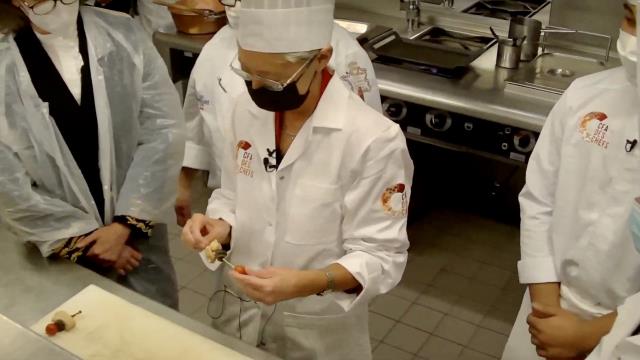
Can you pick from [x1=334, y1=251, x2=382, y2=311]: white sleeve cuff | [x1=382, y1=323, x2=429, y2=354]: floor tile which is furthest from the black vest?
[x1=382, y1=323, x2=429, y2=354]: floor tile

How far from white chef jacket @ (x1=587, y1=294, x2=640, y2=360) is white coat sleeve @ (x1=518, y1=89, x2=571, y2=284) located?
0.24 metres

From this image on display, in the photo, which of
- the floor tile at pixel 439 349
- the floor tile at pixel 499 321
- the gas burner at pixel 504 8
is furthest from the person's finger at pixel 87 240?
the gas burner at pixel 504 8

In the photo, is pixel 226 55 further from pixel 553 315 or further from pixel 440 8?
pixel 440 8

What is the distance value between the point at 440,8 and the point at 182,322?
220 cm

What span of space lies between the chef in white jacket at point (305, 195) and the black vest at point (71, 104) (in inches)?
11.8

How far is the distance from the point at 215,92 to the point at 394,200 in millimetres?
776

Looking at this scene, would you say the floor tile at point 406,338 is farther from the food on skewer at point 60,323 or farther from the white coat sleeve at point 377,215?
the food on skewer at point 60,323

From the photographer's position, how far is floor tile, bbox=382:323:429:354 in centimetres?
237

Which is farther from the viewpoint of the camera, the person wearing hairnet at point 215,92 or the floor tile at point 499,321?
the floor tile at point 499,321

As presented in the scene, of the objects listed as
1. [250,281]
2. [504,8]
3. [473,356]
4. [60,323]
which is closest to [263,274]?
[250,281]

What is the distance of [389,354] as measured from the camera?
7.64ft

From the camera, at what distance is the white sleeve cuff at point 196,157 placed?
1.87 meters

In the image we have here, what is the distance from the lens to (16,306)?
4.06ft

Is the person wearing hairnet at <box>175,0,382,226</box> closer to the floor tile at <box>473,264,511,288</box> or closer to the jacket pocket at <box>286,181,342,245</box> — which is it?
the jacket pocket at <box>286,181,342,245</box>
